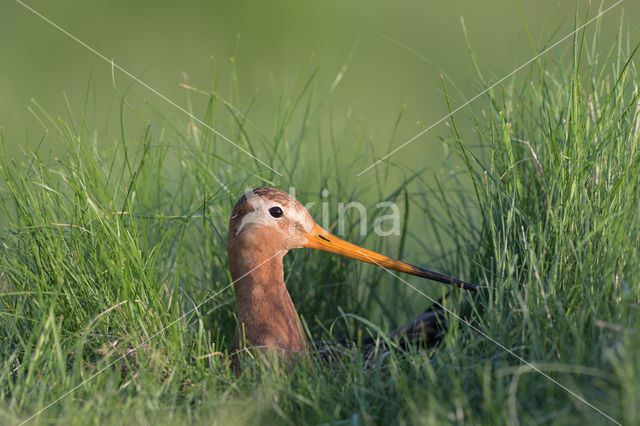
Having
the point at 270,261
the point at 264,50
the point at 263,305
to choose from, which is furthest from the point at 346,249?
the point at 264,50

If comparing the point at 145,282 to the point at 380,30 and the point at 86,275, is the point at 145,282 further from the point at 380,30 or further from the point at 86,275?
the point at 380,30

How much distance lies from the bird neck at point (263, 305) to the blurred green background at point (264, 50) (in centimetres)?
360

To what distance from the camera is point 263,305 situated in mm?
3010

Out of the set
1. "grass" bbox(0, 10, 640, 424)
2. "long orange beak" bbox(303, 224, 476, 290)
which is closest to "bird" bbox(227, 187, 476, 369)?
"long orange beak" bbox(303, 224, 476, 290)

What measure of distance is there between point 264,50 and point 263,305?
525 cm

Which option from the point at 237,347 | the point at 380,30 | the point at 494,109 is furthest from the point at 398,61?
the point at 237,347

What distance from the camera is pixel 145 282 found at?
2.74m

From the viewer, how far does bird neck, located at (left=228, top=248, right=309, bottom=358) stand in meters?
2.95

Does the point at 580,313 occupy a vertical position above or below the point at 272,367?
above

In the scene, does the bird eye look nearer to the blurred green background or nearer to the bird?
the bird

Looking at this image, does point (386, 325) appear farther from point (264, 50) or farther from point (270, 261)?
point (264, 50)

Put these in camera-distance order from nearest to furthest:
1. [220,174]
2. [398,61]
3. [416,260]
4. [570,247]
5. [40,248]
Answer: [570,247]
[40,248]
[220,174]
[416,260]
[398,61]

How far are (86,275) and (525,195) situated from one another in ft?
5.87

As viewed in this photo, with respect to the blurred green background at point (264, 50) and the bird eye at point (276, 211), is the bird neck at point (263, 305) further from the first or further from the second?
the blurred green background at point (264, 50)
